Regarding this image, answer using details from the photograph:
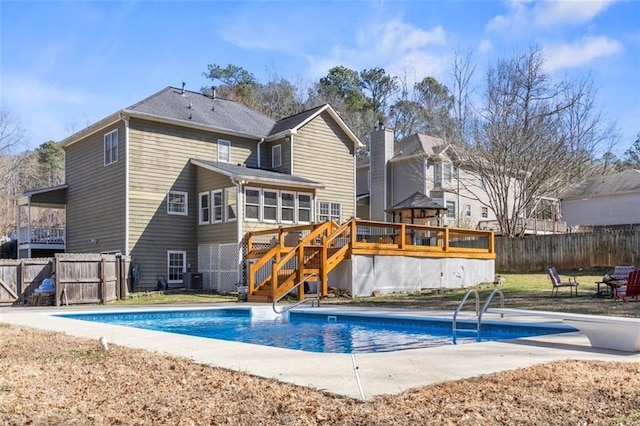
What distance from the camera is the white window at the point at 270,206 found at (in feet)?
78.6

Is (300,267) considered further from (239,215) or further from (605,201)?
(605,201)

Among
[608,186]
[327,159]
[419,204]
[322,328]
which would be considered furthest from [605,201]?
[322,328]

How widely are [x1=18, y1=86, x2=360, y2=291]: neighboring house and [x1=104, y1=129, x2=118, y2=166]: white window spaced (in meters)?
0.04

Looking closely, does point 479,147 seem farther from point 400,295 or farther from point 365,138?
point 365,138

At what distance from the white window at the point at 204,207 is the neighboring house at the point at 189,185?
0.14ft

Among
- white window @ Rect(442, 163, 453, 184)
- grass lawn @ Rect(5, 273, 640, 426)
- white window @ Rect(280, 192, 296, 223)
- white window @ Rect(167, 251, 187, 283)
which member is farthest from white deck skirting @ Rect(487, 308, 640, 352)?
white window @ Rect(442, 163, 453, 184)

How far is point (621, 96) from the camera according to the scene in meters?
30.0

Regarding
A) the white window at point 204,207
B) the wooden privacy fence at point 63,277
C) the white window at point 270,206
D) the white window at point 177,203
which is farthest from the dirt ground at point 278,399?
the white window at point 177,203

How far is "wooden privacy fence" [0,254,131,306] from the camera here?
1845 centimetres

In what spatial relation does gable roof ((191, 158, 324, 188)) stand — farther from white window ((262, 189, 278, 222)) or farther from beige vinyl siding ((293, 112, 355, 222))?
beige vinyl siding ((293, 112, 355, 222))

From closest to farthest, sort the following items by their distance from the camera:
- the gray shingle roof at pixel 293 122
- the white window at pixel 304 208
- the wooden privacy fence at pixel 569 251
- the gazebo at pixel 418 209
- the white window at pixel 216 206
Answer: the gazebo at pixel 418 209, the white window at pixel 216 206, the white window at pixel 304 208, the wooden privacy fence at pixel 569 251, the gray shingle roof at pixel 293 122

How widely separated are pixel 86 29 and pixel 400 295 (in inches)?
496

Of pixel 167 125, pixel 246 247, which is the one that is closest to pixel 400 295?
pixel 246 247

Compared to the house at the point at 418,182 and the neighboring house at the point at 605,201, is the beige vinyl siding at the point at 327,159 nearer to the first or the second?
the house at the point at 418,182
